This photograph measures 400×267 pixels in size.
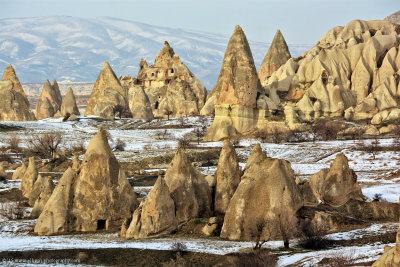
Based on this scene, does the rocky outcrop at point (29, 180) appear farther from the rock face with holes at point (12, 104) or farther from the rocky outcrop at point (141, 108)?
the rocky outcrop at point (141, 108)

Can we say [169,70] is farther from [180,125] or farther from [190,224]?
[190,224]

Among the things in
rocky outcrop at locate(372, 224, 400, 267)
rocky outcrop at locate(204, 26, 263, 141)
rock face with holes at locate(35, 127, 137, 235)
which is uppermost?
rocky outcrop at locate(204, 26, 263, 141)

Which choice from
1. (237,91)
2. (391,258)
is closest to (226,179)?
(391,258)

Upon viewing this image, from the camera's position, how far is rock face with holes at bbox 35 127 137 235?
28.0 m

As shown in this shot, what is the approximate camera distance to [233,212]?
82.1 feet

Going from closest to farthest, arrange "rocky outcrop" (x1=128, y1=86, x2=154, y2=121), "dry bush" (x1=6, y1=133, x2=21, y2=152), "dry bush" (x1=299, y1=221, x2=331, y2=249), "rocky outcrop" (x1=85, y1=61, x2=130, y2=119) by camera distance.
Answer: "dry bush" (x1=299, y1=221, x2=331, y2=249)
"dry bush" (x1=6, y1=133, x2=21, y2=152)
"rocky outcrop" (x1=85, y1=61, x2=130, y2=119)
"rocky outcrop" (x1=128, y1=86, x2=154, y2=121)

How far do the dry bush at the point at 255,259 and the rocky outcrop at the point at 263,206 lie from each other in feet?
8.87

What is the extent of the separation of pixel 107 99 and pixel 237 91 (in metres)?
40.4

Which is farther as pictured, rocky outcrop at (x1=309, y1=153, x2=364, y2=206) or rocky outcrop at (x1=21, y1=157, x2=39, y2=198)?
rocky outcrop at (x1=21, y1=157, x2=39, y2=198)

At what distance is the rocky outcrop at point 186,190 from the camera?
91.7 ft

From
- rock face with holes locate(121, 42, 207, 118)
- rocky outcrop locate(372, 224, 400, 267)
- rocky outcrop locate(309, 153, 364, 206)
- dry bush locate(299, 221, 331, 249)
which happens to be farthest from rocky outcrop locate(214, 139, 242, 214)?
rock face with holes locate(121, 42, 207, 118)

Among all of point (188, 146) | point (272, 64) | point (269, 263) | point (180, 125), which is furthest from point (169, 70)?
point (269, 263)

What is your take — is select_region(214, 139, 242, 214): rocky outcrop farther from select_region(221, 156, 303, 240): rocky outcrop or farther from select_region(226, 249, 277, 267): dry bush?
select_region(226, 249, 277, 267): dry bush

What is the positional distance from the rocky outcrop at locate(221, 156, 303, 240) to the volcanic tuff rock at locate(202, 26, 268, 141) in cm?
5062
